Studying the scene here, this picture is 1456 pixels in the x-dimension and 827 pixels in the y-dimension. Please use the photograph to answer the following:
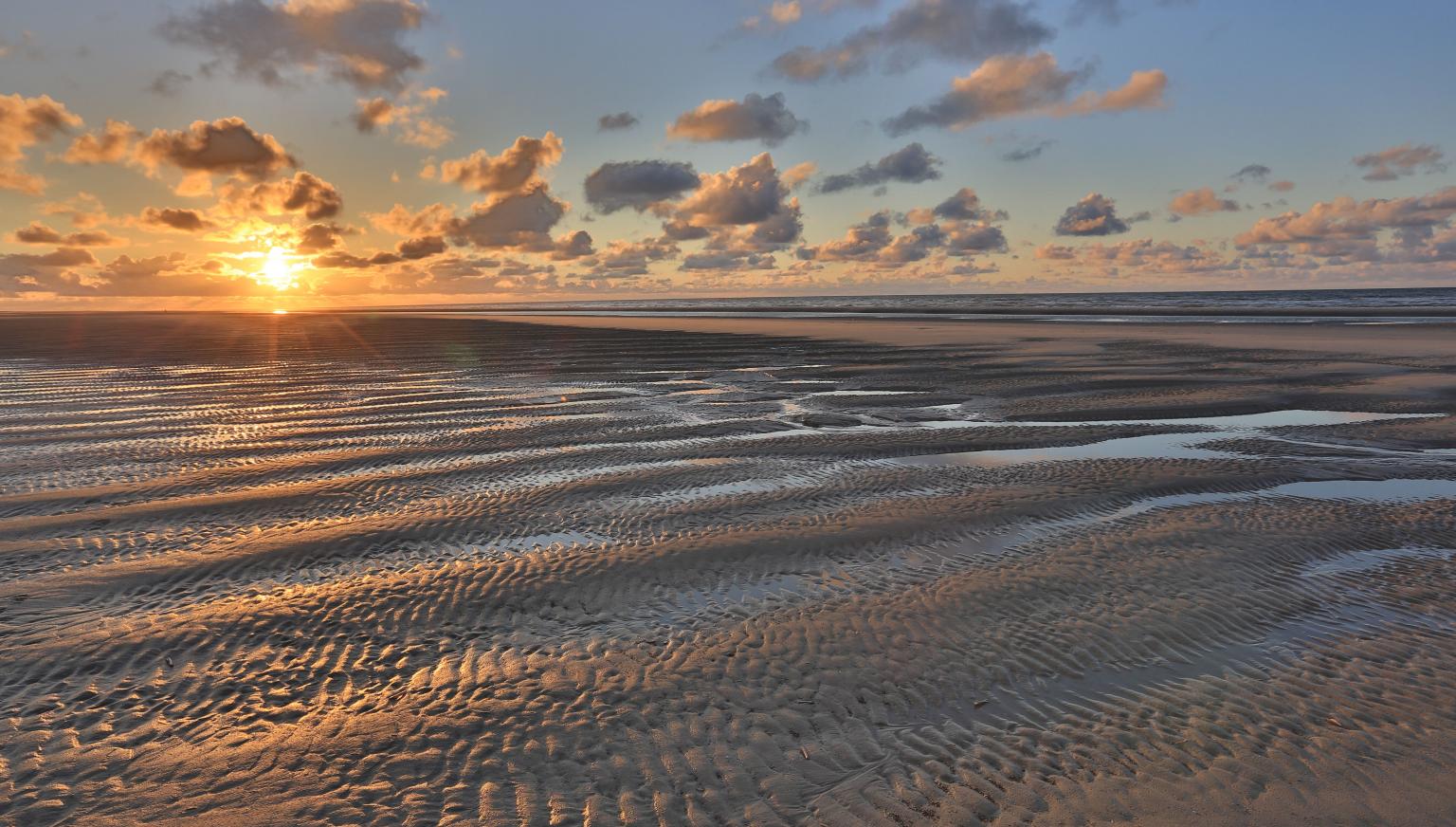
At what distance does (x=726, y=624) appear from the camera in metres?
6.54

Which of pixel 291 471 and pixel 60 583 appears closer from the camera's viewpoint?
pixel 60 583

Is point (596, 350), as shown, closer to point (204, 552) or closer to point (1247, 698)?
point (204, 552)

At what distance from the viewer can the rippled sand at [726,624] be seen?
174 inches

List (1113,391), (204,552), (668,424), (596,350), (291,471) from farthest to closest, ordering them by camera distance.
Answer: (596,350) → (1113,391) → (668,424) → (291,471) → (204,552)

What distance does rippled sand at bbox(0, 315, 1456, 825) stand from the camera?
174 inches

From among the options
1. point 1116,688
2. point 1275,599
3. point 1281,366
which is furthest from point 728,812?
point 1281,366

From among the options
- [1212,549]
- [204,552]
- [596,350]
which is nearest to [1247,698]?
[1212,549]

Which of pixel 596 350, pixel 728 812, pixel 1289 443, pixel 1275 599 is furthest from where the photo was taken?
pixel 596 350

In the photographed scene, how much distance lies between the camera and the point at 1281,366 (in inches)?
1005

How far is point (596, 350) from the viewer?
111 feet

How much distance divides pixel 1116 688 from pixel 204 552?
8957mm

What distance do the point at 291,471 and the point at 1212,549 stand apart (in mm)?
12614

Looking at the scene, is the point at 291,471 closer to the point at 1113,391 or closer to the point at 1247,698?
the point at 1247,698

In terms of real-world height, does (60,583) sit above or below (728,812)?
above
